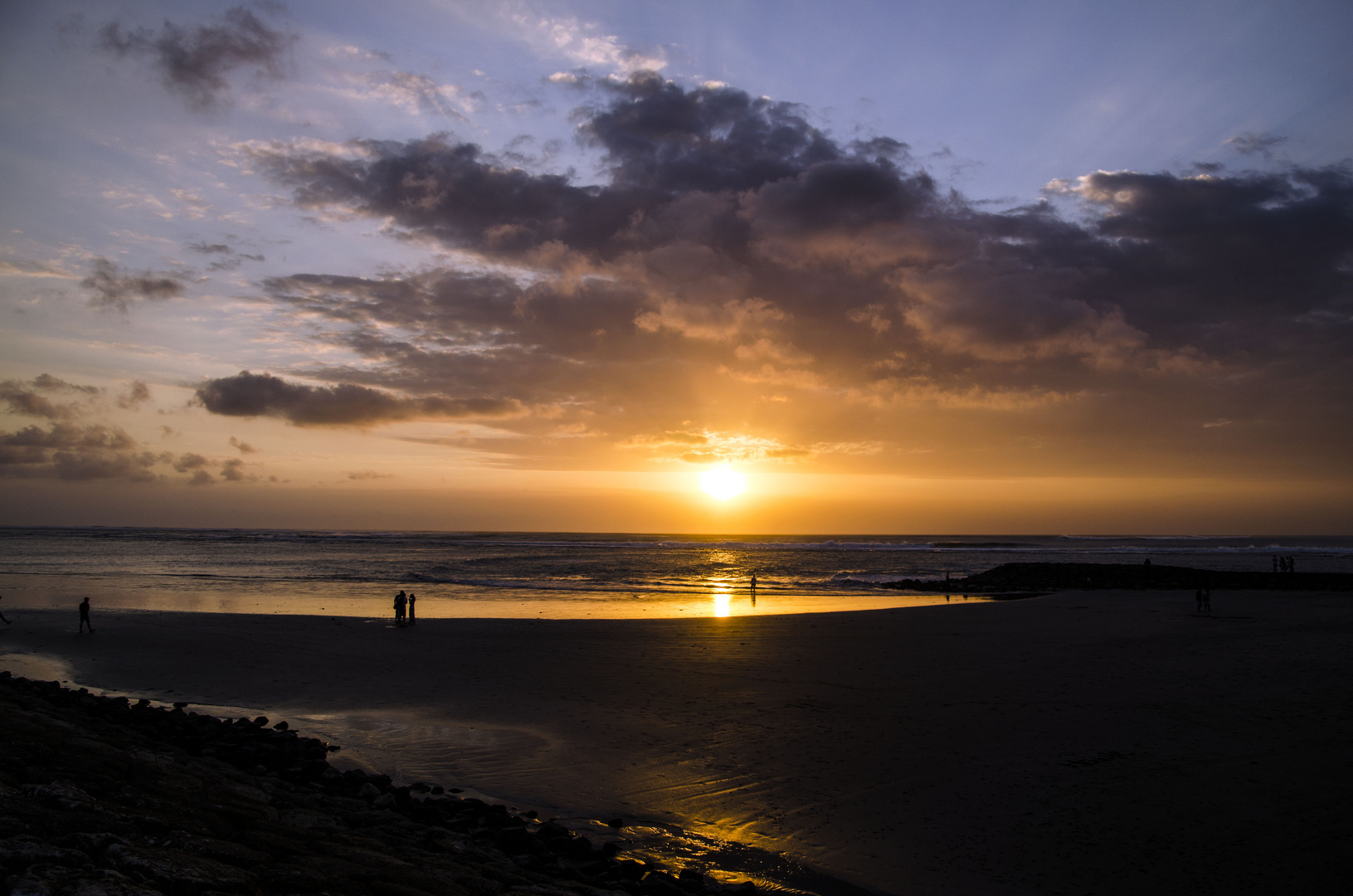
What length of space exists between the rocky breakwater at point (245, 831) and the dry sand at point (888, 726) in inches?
64.4

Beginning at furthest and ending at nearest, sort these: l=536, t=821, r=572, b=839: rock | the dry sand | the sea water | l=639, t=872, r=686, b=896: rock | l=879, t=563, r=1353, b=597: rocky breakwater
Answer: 1. l=879, t=563, r=1353, b=597: rocky breakwater
2. the sea water
3. the dry sand
4. l=536, t=821, r=572, b=839: rock
5. l=639, t=872, r=686, b=896: rock

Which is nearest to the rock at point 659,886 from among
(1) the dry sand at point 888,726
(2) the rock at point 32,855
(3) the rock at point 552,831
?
(3) the rock at point 552,831

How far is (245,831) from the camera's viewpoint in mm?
5820

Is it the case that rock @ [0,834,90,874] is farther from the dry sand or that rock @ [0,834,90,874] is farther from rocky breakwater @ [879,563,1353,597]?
rocky breakwater @ [879,563,1353,597]

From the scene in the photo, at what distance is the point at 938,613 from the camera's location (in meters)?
29.2

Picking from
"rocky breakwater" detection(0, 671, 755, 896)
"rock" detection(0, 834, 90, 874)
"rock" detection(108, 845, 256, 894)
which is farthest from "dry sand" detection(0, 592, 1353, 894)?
"rock" detection(0, 834, 90, 874)

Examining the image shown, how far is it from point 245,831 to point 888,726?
9839mm

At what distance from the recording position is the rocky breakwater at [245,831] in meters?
4.43

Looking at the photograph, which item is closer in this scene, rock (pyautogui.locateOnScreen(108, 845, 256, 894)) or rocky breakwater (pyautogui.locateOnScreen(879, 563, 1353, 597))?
rock (pyautogui.locateOnScreen(108, 845, 256, 894))

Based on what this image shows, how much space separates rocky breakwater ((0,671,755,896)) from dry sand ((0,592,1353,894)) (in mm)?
1636

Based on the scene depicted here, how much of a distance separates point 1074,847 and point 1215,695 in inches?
326

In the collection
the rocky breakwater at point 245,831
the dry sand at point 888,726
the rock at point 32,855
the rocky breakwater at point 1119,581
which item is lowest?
the rocky breakwater at point 1119,581

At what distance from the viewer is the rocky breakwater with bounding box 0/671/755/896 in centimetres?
443

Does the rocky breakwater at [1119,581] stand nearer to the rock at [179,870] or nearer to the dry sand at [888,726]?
the dry sand at [888,726]
